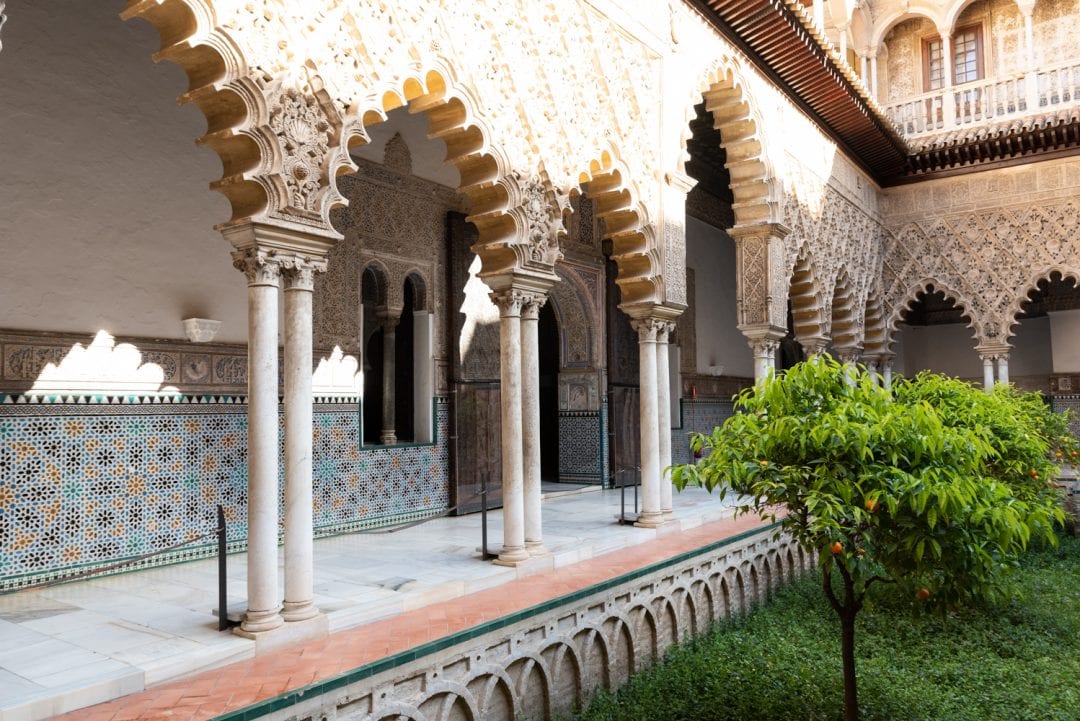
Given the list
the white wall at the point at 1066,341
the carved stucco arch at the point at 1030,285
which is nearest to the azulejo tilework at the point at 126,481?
the carved stucco arch at the point at 1030,285

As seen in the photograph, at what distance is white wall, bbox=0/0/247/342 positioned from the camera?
508cm

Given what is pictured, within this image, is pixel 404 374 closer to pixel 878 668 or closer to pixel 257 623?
pixel 257 623

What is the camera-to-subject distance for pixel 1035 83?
522 inches

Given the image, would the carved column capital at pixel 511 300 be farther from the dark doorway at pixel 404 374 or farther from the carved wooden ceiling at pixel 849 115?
the carved wooden ceiling at pixel 849 115

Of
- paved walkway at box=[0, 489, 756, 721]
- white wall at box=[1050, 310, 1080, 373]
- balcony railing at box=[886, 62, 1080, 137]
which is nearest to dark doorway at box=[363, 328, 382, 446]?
paved walkway at box=[0, 489, 756, 721]

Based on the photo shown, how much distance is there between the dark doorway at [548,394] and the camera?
35.2 ft

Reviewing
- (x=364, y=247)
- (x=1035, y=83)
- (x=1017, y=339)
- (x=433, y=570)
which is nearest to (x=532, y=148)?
(x=364, y=247)

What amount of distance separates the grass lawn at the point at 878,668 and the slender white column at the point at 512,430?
3.76 ft

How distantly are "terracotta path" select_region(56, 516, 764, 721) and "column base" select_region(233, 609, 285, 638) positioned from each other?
121 mm

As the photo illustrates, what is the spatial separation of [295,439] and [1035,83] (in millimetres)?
13789

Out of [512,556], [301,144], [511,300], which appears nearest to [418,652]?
[512,556]

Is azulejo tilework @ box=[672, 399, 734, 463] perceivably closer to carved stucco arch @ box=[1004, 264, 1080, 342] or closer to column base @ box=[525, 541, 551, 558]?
carved stucco arch @ box=[1004, 264, 1080, 342]

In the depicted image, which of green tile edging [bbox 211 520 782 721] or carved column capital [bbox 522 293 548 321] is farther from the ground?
carved column capital [bbox 522 293 548 321]

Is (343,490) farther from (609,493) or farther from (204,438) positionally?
(609,493)
